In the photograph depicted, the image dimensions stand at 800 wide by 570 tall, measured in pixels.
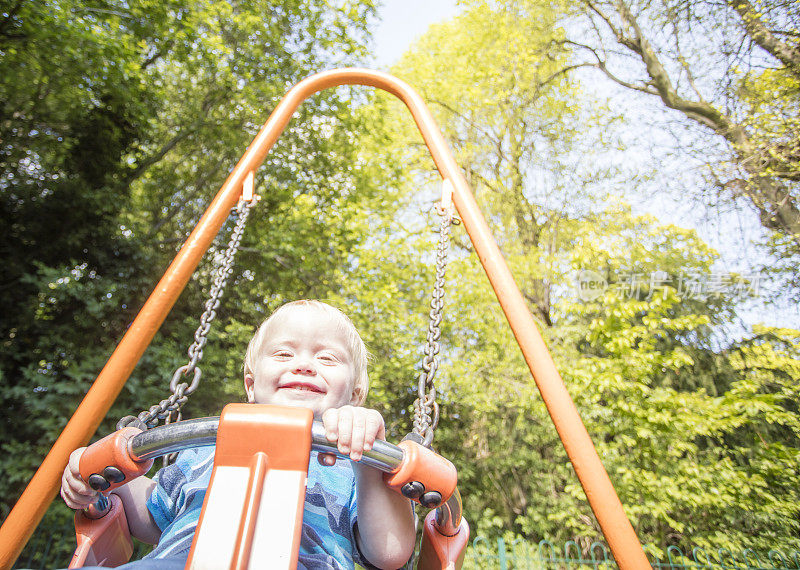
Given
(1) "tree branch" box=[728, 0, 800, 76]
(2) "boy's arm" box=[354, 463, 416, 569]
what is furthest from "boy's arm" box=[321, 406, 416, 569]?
(1) "tree branch" box=[728, 0, 800, 76]

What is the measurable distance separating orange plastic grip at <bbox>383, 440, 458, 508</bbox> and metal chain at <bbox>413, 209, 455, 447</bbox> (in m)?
0.22

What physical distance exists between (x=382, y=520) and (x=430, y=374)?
1.52 feet

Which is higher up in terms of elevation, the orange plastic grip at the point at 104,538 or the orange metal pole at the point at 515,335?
the orange metal pole at the point at 515,335

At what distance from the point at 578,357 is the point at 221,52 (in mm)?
5789

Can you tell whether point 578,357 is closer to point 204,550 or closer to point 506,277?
point 506,277

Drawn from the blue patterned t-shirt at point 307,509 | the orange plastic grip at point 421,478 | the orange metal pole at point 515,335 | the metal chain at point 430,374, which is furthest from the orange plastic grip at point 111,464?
the orange metal pole at point 515,335

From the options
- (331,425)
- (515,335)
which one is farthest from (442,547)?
(515,335)

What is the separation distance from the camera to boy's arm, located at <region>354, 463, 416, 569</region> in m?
0.75

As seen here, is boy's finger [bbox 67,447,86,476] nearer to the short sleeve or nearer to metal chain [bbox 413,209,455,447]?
the short sleeve

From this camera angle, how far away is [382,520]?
76cm

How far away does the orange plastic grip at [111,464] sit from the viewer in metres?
0.69

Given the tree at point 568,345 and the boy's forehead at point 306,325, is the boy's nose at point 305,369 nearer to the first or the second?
the boy's forehead at point 306,325

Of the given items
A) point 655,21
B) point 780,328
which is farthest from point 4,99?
point 780,328

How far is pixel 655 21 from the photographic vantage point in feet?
21.2
